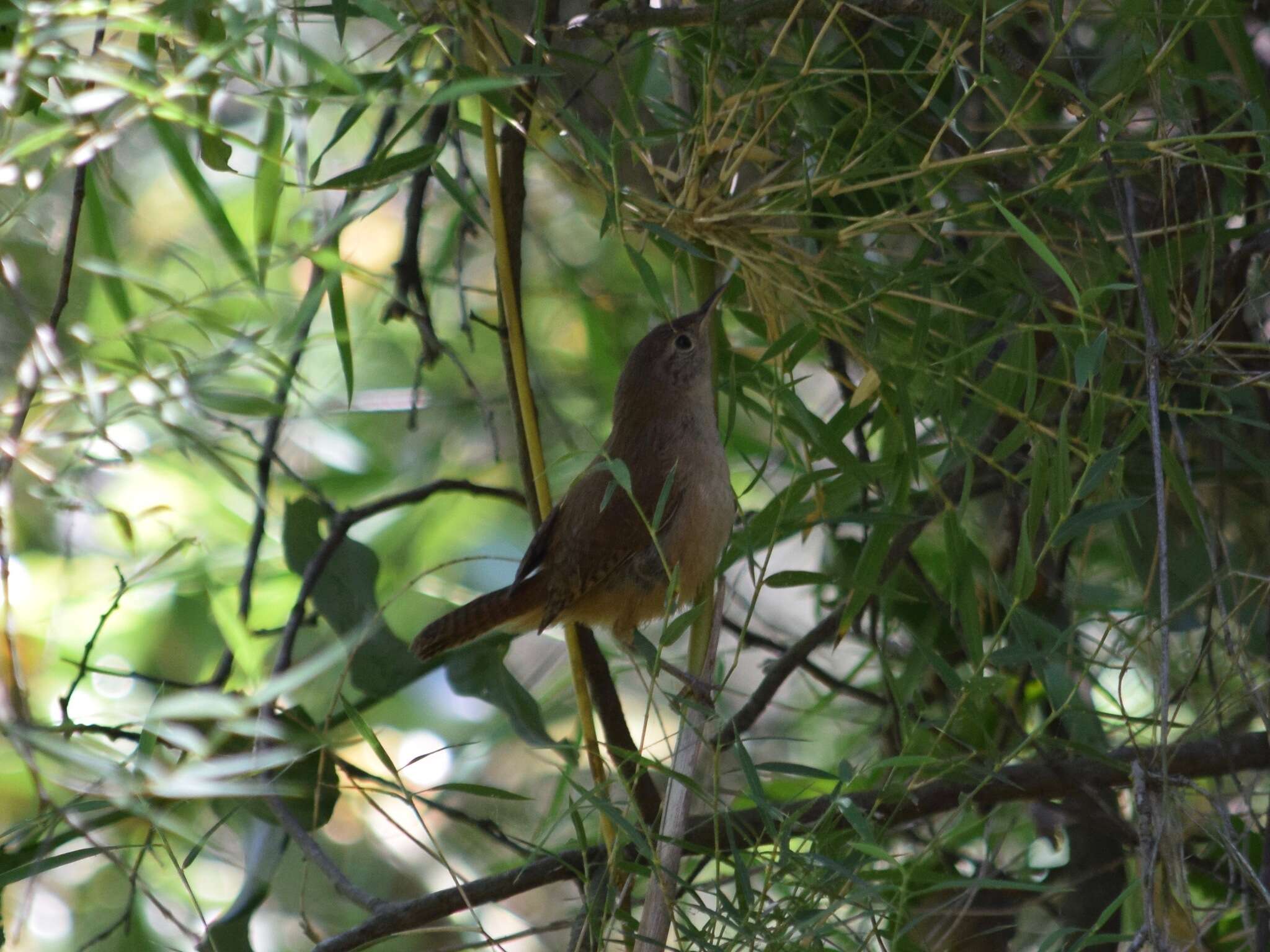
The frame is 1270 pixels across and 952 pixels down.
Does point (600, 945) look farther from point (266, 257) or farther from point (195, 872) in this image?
point (195, 872)

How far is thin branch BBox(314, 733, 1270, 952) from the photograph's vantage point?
4.65 ft

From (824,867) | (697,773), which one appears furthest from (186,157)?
(824,867)

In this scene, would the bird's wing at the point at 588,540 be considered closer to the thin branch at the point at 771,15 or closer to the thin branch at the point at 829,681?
the thin branch at the point at 829,681

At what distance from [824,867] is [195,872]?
5.93 ft

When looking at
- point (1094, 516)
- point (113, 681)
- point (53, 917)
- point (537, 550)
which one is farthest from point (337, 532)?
point (53, 917)

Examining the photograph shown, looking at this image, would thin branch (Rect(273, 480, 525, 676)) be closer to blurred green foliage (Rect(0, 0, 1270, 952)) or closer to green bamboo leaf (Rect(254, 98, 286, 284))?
blurred green foliage (Rect(0, 0, 1270, 952))

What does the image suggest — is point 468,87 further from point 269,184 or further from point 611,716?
point 611,716

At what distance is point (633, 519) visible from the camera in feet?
6.32

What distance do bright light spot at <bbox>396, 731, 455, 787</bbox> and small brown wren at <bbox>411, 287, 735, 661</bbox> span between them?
328 mm

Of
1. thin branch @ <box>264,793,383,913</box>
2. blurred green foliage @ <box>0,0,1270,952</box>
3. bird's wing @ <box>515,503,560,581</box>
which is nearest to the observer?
blurred green foliage @ <box>0,0,1270,952</box>

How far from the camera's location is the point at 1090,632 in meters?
2.21

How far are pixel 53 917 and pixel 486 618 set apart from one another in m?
1.19

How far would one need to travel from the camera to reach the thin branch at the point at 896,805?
1418mm

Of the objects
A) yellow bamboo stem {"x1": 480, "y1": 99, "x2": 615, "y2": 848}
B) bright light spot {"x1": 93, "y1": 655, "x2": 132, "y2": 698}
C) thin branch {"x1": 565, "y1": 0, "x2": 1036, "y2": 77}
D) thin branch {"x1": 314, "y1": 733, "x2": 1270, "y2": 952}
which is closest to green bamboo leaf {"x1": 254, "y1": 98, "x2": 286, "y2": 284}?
yellow bamboo stem {"x1": 480, "y1": 99, "x2": 615, "y2": 848}
